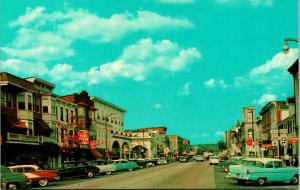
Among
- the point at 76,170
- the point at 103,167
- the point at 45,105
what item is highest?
the point at 45,105

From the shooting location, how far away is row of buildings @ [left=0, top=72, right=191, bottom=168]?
162 ft

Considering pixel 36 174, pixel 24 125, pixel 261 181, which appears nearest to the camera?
pixel 261 181

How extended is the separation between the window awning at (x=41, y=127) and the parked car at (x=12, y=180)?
83.9 ft

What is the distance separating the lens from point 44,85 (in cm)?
6181

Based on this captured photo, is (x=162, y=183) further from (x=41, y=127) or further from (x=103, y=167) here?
(x=41, y=127)

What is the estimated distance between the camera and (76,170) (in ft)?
142

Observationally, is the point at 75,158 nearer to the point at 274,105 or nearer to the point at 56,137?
the point at 56,137

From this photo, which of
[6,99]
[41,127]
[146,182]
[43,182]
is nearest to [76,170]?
[43,182]

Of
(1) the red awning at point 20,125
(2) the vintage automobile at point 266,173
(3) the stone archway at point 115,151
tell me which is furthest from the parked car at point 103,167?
(3) the stone archway at point 115,151

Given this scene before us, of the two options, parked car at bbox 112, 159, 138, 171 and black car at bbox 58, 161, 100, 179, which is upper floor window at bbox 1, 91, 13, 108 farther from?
parked car at bbox 112, 159, 138, 171

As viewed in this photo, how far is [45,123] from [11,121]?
10.1 meters

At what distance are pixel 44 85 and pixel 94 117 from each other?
2128 cm

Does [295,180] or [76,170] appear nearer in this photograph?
[295,180]

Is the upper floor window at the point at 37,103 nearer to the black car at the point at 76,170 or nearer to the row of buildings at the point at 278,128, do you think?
the black car at the point at 76,170
